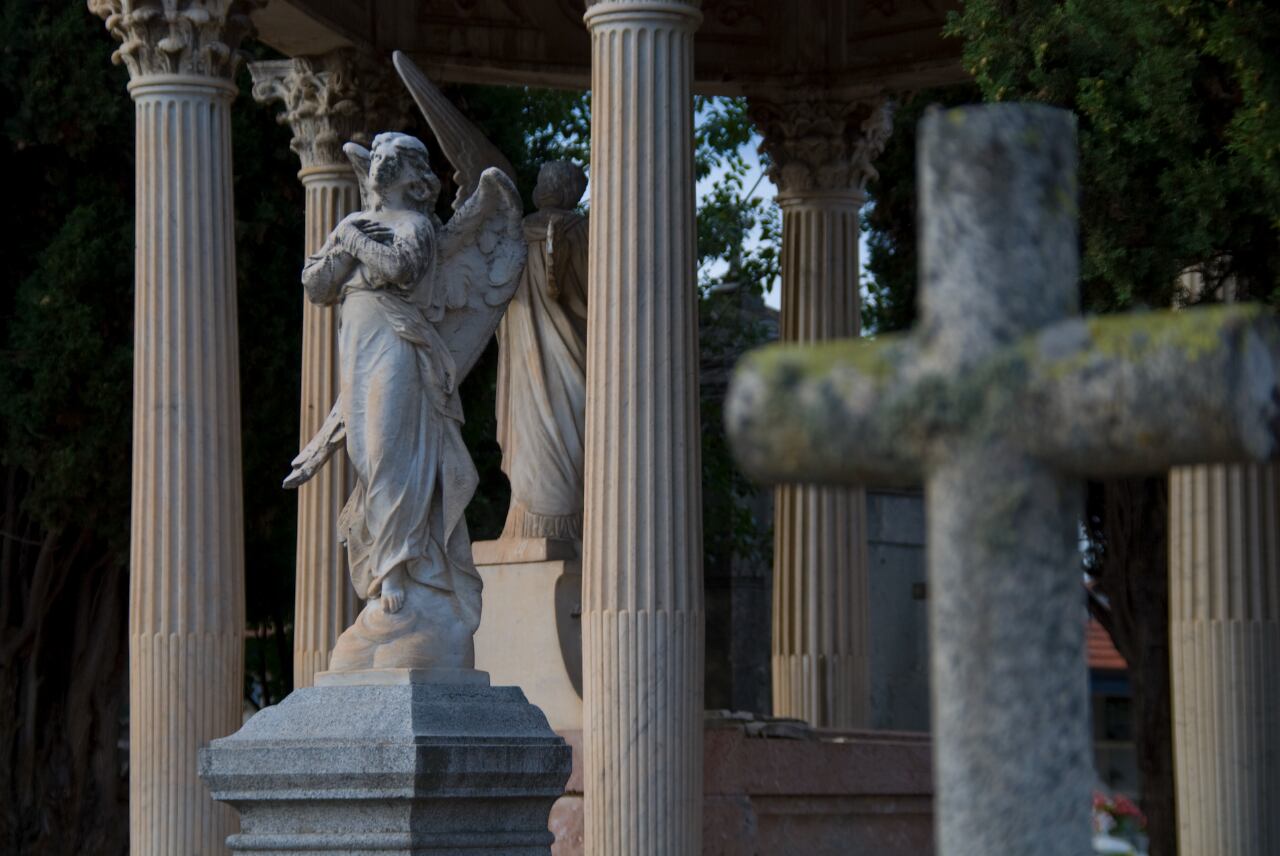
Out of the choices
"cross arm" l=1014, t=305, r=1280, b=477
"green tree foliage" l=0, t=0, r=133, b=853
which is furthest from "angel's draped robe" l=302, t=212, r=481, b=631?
"green tree foliage" l=0, t=0, r=133, b=853

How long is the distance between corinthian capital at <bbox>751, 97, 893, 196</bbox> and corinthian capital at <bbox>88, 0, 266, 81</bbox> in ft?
17.2

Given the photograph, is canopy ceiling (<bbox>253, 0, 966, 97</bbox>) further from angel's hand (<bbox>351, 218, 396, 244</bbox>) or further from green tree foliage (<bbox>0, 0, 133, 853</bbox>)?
angel's hand (<bbox>351, 218, 396, 244</bbox>)

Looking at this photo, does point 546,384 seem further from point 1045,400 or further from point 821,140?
point 1045,400

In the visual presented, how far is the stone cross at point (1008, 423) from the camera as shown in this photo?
Result: 12.1ft

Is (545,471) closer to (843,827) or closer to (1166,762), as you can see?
(843,827)

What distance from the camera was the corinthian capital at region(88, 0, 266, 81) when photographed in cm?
1692

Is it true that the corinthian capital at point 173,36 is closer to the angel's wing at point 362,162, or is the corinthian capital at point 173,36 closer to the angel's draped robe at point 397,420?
the angel's wing at point 362,162

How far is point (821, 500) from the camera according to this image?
1983cm

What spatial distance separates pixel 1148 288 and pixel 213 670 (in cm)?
718

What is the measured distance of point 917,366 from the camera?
381cm

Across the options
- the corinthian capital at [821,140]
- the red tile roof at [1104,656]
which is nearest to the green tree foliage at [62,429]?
the corinthian capital at [821,140]

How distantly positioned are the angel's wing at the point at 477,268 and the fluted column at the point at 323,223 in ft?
22.7

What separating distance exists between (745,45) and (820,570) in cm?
462

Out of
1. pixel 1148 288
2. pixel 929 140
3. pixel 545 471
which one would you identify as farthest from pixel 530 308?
pixel 929 140
